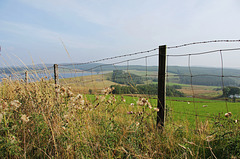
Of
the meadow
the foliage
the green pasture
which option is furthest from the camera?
the foliage

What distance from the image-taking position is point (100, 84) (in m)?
3.83

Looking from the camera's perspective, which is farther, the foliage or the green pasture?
the foliage

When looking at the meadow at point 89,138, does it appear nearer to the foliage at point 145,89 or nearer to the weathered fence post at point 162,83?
the weathered fence post at point 162,83

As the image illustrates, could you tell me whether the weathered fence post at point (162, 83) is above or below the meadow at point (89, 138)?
above

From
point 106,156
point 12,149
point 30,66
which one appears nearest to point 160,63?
point 106,156

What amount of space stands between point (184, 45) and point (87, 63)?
3015mm

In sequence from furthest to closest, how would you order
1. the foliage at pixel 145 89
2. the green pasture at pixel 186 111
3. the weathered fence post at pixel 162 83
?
1. the foliage at pixel 145 89
2. the green pasture at pixel 186 111
3. the weathered fence post at pixel 162 83

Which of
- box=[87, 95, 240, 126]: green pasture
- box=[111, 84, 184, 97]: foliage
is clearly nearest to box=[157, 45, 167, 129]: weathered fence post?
box=[87, 95, 240, 126]: green pasture

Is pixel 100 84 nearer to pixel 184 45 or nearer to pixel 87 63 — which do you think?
pixel 87 63

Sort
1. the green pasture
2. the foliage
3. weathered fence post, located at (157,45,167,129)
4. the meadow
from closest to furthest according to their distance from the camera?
the meadow
weathered fence post, located at (157,45,167,129)
the green pasture
the foliage

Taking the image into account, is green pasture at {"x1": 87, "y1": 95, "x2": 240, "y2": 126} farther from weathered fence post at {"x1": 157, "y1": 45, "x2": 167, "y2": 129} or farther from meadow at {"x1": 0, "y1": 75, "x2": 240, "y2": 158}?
meadow at {"x1": 0, "y1": 75, "x2": 240, "y2": 158}

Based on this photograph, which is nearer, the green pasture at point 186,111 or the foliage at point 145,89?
the green pasture at point 186,111

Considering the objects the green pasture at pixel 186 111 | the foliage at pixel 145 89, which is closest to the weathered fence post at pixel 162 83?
the green pasture at pixel 186 111

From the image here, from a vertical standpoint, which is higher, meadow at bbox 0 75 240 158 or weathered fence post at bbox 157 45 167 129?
weathered fence post at bbox 157 45 167 129
